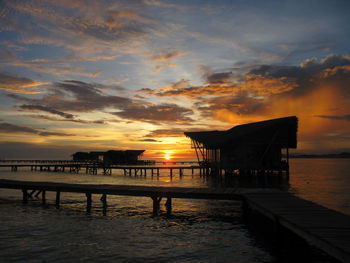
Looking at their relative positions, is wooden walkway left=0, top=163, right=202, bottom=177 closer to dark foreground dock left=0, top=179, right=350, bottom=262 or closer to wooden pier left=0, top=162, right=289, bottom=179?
wooden pier left=0, top=162, right=289, bottom=179

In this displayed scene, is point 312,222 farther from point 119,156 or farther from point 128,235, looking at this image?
point 119,156

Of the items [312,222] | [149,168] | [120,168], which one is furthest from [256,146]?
[120,168]

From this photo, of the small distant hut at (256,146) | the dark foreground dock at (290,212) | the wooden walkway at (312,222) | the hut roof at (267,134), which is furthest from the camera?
the small distant hut at (256,146)

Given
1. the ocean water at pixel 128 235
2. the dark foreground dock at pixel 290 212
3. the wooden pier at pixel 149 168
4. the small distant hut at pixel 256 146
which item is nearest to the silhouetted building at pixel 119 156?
the wooden pier at pixel 149 168

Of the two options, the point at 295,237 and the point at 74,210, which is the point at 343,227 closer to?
the point at 295,237

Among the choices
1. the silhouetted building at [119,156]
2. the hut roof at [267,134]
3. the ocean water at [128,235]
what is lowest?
the ocean water at [128,235]

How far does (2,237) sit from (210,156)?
41.4m

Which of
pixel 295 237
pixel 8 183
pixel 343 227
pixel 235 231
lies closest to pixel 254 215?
pixel 235 231

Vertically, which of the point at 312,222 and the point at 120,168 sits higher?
the point at 312,222

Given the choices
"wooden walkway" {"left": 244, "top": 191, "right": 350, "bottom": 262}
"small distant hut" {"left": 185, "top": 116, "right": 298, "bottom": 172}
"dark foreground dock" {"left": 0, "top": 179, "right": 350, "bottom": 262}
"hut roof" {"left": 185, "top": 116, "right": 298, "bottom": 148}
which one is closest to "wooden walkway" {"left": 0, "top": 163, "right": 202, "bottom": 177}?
"small distant hut" {"left": 185, "top": 116, "right": 298, "bottom": 172}

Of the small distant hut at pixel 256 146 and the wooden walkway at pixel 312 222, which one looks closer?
the wooden walkway at pixel 312 222

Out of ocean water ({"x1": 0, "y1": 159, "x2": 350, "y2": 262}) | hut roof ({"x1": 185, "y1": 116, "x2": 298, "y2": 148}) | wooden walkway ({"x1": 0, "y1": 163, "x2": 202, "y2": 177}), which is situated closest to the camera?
ocean water ({"x1": 0, "y1": 159, "x2": 350, "y2": 262})

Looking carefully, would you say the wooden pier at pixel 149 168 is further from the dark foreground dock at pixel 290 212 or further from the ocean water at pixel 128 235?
the ocean water at pixel 128 235

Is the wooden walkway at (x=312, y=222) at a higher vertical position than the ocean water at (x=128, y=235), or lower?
higher
